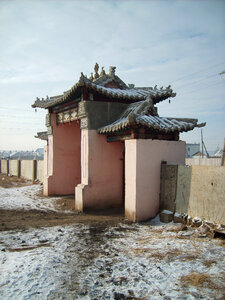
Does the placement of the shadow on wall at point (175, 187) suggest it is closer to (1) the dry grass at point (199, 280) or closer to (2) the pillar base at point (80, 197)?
(2) the pillar base at point (80, 197)

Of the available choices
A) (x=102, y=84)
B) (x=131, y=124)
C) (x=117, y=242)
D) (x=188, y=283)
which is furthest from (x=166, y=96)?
(x=188, y=283)

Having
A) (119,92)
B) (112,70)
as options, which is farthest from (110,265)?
(112,70)

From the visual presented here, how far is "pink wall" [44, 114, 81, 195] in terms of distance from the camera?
1183 cm

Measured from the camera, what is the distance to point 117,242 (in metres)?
5.50

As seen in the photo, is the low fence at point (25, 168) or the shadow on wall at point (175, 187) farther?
the low fence at point (25, 168)

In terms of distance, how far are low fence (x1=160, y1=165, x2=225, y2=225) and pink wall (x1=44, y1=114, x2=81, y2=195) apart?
19.1 ft

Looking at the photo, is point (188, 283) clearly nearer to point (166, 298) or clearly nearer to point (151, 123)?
point (166, 298)

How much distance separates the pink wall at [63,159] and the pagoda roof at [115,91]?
103 inches

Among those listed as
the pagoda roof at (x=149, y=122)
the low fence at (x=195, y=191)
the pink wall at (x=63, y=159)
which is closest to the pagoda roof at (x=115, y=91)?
the pagoda roof at (x=149, y=122)

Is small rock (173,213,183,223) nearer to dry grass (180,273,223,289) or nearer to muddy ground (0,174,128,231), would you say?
muddy ground (0,174,128,231)

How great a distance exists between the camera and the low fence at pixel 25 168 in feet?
62.7

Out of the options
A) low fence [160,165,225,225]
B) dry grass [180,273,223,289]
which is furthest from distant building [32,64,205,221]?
dry grass [180,273,223,289]

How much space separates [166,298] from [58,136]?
970 cm

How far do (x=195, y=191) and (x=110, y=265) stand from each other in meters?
3.35
